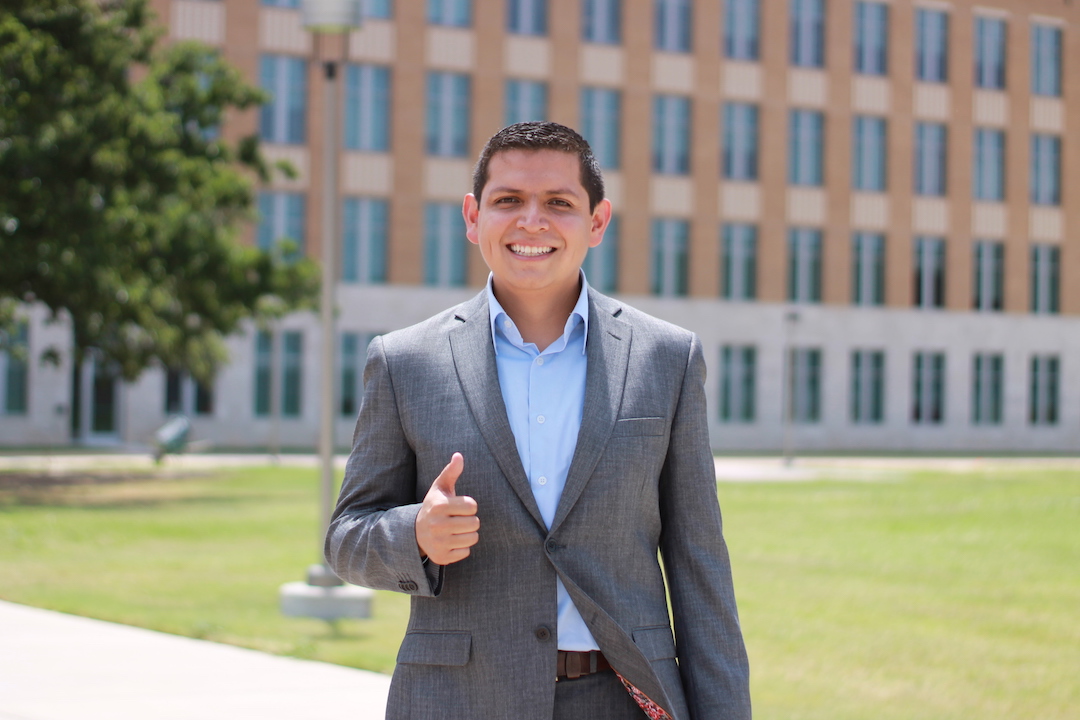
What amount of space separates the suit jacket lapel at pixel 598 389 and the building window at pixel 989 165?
51.1 meters

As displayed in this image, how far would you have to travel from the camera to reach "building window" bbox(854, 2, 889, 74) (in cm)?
4891

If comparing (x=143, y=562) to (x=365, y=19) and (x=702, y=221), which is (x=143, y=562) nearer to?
(x=365, y=19)

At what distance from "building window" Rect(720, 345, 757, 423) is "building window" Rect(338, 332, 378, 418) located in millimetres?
13363

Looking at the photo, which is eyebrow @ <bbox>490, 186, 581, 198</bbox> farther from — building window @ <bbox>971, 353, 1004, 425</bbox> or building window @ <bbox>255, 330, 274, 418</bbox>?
building window @ <bbox>971, 353, 1004, 425</bbox>

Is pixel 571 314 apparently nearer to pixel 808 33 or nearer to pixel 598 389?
pixel 598 389

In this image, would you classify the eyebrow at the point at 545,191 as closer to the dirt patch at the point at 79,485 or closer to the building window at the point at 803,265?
the dirt patch at the point at 79,485

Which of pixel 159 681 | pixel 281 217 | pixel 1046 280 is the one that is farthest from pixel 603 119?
pixel 159 681

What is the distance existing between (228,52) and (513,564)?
136ft

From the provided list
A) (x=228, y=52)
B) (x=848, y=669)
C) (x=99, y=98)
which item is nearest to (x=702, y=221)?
(x=228, y=52)

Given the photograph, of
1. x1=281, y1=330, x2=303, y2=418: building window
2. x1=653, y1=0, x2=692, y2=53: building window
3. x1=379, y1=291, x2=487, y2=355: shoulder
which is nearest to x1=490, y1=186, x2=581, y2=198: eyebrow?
x1=379, y1=291, x2=487, y2=355: shoulder

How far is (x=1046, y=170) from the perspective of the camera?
170 feet

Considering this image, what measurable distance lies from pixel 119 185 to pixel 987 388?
38.7 metres

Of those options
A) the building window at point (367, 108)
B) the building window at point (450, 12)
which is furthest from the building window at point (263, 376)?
the building window at point (450, 12)

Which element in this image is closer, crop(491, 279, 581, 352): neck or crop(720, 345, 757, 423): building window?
crop(491, 279, 581, 352): neck
